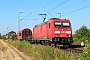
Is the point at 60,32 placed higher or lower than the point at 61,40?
higher

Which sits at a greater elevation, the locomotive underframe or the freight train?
the freight train

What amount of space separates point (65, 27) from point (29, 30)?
2722cm

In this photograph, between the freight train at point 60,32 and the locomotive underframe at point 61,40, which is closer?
the locomotive underframe at point 61,40

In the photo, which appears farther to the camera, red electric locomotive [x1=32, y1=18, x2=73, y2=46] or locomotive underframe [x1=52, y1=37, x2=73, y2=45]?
red electric locomotive [x1=32, y1=18, x2=73, y2=46]

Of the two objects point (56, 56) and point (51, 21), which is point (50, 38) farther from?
point (56, 56)

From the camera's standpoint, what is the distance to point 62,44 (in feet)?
96.3

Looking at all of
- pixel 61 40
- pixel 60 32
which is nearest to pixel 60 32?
pixel 60 32

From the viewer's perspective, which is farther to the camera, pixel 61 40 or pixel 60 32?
pixel 60 32

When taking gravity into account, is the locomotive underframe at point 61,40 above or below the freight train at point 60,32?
below

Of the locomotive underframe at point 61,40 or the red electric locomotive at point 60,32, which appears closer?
the locomotive underframe at point 61,40

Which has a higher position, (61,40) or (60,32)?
(60,32)

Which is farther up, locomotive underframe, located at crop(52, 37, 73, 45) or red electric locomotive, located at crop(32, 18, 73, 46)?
red electric locomotive, located at crop(32, 18, 73, 46)

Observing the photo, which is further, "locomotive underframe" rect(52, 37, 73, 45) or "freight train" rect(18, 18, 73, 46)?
"freight train" rect(18, 18, 73, 46)

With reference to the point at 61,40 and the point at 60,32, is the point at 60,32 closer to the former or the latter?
the point at 60,32
